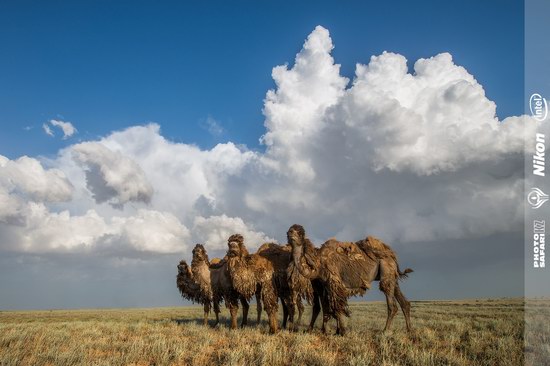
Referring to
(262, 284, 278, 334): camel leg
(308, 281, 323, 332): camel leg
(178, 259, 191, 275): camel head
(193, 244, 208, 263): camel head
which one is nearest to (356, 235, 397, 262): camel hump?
(308, 281, 323, 332): camel leg

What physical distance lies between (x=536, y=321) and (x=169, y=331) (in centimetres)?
1565

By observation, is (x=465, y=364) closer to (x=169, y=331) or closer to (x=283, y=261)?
(x=283, y=261)

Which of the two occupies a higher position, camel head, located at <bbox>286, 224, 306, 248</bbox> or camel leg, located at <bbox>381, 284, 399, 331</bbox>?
camel head, located at <bbox>286, 224, 306, 248</bbox>

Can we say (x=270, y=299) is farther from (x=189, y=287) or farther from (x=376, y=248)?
(x=189, y=287)

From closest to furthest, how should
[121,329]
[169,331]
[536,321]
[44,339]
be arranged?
[44,339], [169,331], [121,329], [536,321]

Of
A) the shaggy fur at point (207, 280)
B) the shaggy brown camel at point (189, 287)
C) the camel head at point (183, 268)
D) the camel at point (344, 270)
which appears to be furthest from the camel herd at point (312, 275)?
the camel head at point (183, 268)

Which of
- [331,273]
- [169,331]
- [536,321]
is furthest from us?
[536,321]

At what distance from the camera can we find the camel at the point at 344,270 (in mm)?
13211

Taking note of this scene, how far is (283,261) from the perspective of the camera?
1481 cm

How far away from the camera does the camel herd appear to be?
13208 mm

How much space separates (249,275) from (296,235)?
2.50m

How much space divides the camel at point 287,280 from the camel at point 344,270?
0.31 metres

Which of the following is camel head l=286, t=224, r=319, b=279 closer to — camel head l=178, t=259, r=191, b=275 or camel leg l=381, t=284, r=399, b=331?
camel leg l=381, t=284, r=399, b=331

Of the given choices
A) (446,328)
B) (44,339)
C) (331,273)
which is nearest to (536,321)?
(446,328)
